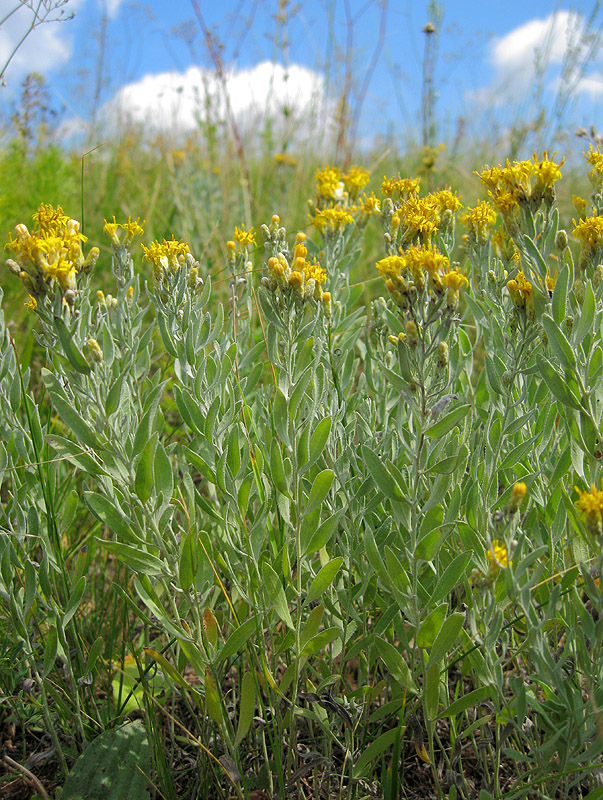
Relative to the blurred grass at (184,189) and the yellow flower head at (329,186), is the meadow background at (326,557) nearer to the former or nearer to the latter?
the yellow flower head at (329,186)

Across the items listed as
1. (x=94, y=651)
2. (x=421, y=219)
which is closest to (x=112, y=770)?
(x=94, y=651)

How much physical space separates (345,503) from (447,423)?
1.37 feet

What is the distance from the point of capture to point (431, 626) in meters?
1.23

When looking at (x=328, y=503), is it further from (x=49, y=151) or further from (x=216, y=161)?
(x=216, y=161)

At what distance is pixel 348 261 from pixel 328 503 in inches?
39.6

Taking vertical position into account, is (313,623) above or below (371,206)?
below

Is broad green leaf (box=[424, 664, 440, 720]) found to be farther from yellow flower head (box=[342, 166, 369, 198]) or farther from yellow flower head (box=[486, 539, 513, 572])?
yellow flower head (box=[342, 166, 369, 198])

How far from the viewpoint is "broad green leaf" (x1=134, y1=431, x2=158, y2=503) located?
1200mm

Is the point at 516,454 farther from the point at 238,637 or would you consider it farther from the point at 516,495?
the point at 238,637


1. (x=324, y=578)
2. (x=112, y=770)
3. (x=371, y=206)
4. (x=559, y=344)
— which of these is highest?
(x=371, y=206)

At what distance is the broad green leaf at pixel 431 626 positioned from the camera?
1.21 metres

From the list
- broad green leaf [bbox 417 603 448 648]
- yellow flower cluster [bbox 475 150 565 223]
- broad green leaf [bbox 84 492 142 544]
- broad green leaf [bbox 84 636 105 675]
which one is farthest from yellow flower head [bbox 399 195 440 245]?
broad green leaf [bbox 84 636 105 675]

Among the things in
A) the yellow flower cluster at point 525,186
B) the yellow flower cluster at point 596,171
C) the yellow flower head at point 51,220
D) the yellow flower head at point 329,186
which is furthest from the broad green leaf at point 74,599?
the yellow flower cluster at point 596,171

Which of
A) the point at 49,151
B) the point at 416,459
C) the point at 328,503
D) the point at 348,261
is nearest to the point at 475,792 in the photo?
the point at 328,503
